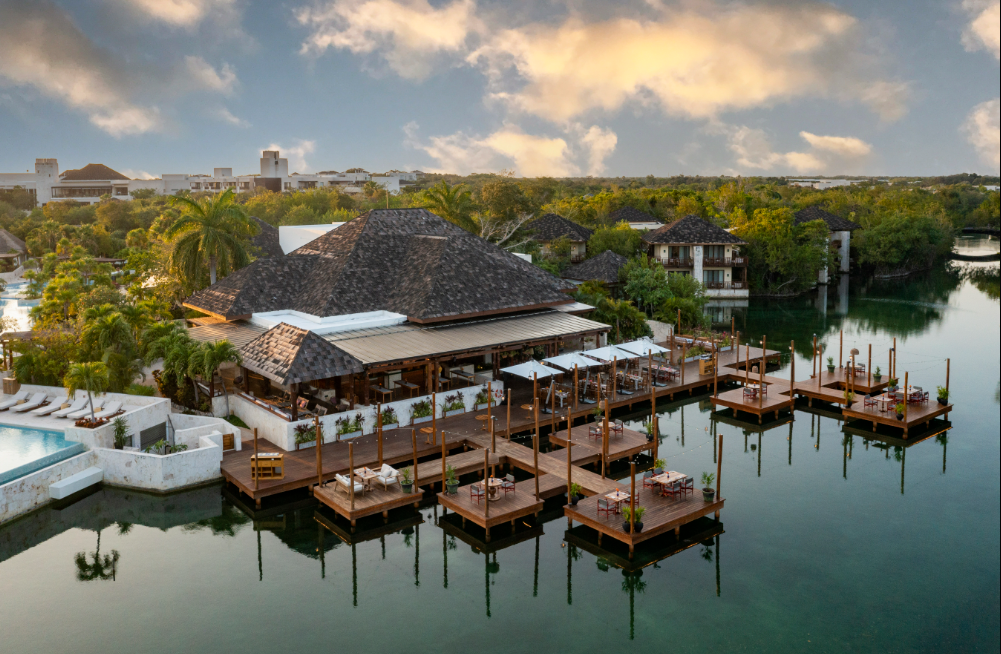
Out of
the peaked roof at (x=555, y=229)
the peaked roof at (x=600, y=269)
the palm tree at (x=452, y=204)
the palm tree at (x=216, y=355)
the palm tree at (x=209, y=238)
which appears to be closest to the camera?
the palm tree at (x=216, y=355)

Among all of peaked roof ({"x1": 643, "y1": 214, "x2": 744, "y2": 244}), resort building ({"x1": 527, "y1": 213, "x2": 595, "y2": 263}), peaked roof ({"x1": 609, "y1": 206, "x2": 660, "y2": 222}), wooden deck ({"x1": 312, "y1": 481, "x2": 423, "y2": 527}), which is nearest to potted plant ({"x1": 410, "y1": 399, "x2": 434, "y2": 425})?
wooden deck ({"x1": 312, "y1": 481, "x2": 423, "y2": 527})

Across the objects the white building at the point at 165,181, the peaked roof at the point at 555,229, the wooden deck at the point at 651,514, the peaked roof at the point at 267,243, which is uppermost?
the white building at the point at 165,181

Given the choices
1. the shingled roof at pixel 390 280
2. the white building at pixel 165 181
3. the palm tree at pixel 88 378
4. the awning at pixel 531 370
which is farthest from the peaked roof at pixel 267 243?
the white building at pixel 165 181

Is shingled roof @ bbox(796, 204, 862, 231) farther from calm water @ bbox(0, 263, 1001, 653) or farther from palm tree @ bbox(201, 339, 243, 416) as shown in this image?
palm tree @ bbox(201, 339, 243, 416)

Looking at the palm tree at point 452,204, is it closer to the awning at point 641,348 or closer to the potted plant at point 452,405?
the awning at point 641,348

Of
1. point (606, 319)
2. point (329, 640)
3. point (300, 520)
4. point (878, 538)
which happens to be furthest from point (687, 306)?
point (329, 640)
